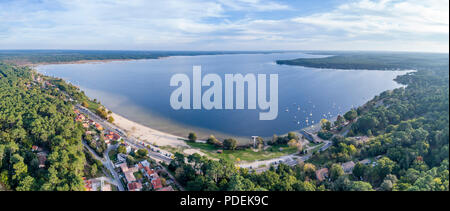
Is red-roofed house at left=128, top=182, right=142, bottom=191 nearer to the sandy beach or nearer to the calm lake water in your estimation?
the sandy beach

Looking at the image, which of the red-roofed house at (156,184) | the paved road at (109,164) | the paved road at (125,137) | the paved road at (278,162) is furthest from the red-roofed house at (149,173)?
the paved road at (278,162)

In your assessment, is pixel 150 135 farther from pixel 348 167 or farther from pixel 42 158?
pixel 348 167

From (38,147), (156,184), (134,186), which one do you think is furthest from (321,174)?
(38,147)

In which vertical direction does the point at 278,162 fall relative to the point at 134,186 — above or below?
below

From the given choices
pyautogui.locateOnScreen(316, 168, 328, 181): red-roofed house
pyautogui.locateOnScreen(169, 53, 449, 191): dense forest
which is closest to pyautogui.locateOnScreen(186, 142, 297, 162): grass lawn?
pyautogui.locateOnScreen(169, 53, 449, 191): dense forest

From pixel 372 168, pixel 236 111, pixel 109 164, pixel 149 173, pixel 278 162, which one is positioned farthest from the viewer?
pixel 236 111

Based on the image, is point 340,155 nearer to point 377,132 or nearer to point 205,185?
point 377,132

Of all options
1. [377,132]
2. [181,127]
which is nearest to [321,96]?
[377,132]
